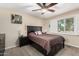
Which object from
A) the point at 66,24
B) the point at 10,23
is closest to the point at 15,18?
the point at 10,23

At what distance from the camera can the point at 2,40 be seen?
1.07 m

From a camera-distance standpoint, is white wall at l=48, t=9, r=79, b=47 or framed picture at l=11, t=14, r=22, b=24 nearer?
white wall at l=48, t=9, r=79, b=47

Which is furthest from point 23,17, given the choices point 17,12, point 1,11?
point 1,11

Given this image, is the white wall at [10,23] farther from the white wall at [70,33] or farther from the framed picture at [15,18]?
the white wall at [70,33]

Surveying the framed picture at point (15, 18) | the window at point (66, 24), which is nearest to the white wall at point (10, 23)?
the framed picture at point (15, 18)

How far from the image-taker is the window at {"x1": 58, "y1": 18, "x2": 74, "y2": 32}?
1083 millimetres

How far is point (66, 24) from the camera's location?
3.66 feet

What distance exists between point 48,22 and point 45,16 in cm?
13

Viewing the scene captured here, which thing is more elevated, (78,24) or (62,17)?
(62,17)

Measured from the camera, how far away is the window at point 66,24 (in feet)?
3.55

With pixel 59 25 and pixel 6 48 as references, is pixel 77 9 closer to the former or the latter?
pixel 59 25

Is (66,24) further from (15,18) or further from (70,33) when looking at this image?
(15,18)

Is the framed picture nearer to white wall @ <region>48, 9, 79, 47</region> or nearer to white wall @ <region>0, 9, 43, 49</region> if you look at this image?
white wall @ <region>0, 9, 43, 49</region>

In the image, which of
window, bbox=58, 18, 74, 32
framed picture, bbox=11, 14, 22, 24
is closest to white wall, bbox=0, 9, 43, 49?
framed picture, bbox=11, 14, 22, 24
